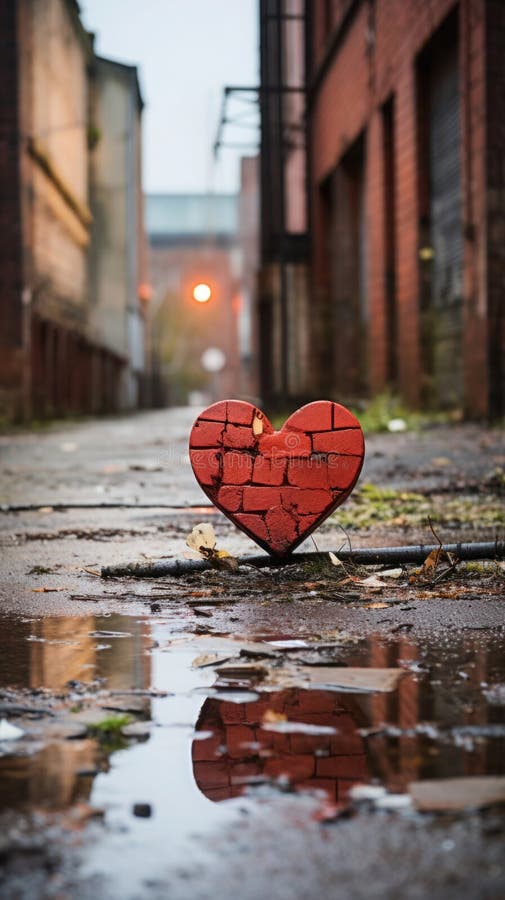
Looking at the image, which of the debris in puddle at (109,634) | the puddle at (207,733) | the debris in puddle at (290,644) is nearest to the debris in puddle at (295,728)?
the puddle at (207,733)

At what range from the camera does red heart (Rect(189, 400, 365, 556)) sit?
3561mm

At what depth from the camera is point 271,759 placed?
72.1 inches

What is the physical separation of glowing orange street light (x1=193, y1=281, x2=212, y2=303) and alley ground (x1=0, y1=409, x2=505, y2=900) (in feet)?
51.7

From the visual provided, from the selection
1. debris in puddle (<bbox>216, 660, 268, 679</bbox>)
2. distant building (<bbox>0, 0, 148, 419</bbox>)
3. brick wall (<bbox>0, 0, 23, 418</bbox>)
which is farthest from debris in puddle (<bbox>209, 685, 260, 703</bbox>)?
brick wall (<bbox>0, 0, 23, 418</bbox>)

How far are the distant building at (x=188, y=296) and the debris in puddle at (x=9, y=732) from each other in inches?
1702

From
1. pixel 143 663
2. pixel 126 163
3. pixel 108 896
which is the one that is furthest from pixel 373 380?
pixel 126 163

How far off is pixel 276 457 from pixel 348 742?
1.71 meters

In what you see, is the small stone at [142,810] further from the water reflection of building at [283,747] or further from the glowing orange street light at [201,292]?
the glowing orange street light at [201,292]

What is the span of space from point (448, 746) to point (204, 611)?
1.29m

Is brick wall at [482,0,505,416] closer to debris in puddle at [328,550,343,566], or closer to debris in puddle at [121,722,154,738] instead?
debris in puddle at [328,550,343,566]

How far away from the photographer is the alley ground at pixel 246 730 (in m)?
1.42

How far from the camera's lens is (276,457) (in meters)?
3.57

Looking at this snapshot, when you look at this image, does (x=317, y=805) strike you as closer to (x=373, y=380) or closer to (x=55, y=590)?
(x=55, y=590)

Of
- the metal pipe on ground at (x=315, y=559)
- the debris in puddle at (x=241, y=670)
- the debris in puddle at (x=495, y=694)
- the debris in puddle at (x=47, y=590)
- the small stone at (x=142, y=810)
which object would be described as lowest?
the small stone at (x=142, y=810)
